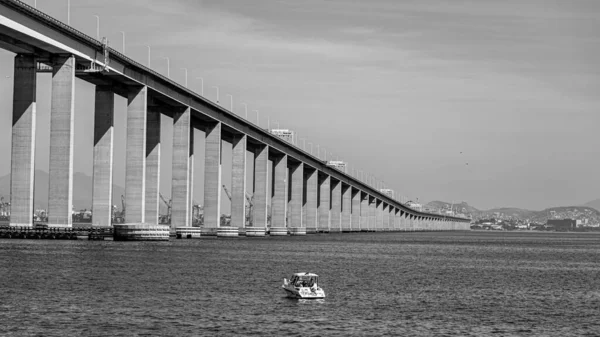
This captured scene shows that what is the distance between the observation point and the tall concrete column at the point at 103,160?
9875 centimetres

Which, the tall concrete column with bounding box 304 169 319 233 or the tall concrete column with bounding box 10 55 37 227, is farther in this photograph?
the tall concrete column with bounding box 304 169 319 233

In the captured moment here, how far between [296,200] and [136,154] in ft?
258

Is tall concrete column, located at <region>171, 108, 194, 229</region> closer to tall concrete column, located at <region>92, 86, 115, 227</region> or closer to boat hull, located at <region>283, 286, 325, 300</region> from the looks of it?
tall concrete column, located at <region>92, 86, 115, 227</region>

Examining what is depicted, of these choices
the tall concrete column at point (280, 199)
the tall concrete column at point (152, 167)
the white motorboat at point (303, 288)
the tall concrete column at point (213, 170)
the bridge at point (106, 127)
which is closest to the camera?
the white motorboat at point (303, 288)

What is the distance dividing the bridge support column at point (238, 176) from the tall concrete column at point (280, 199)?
24.0 metres

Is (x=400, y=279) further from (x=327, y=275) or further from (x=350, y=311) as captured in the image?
(x=350, y=311)

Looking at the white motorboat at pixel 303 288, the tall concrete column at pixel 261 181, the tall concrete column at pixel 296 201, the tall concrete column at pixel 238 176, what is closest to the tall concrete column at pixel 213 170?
the tall concrete column at pixel 238 176

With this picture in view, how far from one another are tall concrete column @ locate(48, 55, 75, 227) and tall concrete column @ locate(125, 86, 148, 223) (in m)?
14.7

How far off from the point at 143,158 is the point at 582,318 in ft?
213

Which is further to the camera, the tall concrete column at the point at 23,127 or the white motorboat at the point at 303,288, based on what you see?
the tall concrete column at the point at 23,127

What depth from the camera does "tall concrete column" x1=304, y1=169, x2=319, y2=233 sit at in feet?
A: 639

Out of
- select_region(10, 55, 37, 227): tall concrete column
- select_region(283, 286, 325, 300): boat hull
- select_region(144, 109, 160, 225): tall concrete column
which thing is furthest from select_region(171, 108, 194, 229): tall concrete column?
select_region(283, 286, 325, 300): boat hull

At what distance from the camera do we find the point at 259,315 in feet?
143

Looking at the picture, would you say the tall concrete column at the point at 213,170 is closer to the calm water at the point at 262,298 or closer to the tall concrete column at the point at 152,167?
the tall concrete column at the point at 152,167
